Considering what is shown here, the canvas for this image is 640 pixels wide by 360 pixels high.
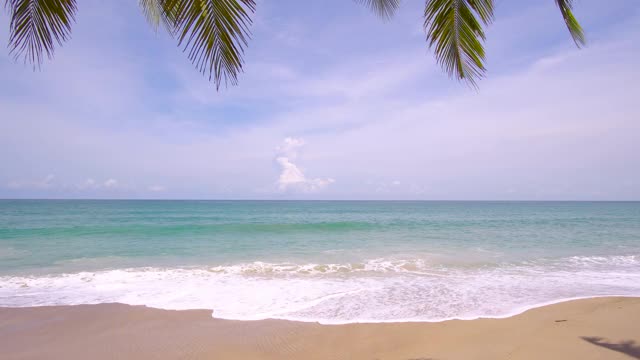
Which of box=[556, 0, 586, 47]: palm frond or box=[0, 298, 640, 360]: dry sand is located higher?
box=[556, 0, 586, 47]: palm frond

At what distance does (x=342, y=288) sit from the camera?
328 inches

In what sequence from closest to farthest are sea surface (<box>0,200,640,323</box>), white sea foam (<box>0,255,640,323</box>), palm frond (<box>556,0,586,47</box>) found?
palm frond (<box>556,0,586,47</box>) → white sea foam (<box>0,255,640,323</box>) → sea surface (<box>0,200,640,323</box>)

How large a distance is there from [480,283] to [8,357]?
29.5ft

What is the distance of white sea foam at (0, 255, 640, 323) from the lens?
6641 mm

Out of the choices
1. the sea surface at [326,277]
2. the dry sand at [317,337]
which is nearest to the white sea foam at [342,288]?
the sea surface at [326,277]

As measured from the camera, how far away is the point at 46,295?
788 centimetres

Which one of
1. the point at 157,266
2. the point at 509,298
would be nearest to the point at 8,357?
the point at 157,266

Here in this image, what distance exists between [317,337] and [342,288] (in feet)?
9.97

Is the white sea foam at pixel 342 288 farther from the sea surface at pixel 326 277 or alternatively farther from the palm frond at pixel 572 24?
the palm frond at pixel 572 24

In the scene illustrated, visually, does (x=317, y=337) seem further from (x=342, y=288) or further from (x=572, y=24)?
(x=572, y=24)

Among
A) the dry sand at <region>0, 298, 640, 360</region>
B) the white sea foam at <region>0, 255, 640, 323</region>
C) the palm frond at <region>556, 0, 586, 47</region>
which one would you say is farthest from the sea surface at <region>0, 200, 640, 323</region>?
the palm frond at <region>556, 0, 586, 47</region>

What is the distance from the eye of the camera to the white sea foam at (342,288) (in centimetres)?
664

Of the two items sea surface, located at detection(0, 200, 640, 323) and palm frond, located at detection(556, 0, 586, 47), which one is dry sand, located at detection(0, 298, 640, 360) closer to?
sea surface, located at detection(0, 200, 640, 323)

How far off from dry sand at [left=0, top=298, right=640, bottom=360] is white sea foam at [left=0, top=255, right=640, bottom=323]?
0.50 meters
